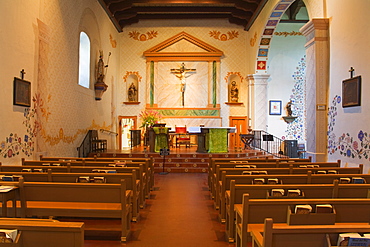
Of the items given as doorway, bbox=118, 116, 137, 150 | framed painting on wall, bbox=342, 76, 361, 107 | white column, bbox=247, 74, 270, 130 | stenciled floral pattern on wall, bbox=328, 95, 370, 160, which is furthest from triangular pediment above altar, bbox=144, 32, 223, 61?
framed painting on wall, bbox=342, 76, 361, 107

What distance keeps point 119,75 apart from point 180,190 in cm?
1039

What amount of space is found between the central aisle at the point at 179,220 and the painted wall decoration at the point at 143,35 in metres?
10.6

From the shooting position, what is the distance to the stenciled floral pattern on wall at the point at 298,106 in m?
14.7

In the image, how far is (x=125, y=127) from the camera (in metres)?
16.7

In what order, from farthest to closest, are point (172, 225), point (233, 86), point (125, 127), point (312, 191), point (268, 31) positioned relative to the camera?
A: 1. point (125, 127)
2. point (233, 86)
3. point (268, 31)
4. point (172, 225)
5. point (312, 191)

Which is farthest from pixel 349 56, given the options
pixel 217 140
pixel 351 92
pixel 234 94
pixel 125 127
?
pixel 125 127

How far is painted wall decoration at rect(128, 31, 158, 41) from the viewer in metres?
15.8

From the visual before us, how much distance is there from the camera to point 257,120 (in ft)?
47.4

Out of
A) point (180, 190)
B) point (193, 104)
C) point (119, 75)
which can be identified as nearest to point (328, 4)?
point (180, 190)

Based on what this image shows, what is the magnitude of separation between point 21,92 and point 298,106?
1234cm

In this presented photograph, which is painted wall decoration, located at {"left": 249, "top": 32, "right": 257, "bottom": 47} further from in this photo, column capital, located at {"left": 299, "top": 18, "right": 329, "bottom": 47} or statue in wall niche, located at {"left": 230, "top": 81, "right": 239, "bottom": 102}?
column capital, located at {"left": 299, "top": 18, "right": 329, "bottom": 47}

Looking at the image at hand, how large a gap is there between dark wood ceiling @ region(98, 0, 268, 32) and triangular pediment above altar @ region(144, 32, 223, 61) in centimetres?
115

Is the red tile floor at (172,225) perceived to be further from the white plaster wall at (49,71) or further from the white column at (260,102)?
the white column at (260,102)

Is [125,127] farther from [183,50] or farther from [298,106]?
[298,106]
